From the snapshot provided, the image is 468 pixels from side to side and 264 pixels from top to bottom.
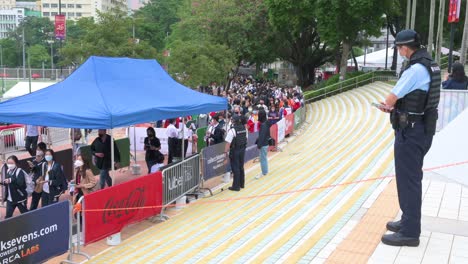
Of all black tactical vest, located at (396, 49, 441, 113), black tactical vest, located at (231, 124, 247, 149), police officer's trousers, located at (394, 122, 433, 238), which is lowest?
black tactical vest, located at (231, 124, 247, 149)

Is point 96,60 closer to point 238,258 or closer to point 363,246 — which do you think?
point 238,258

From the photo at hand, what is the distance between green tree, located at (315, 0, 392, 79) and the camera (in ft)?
107

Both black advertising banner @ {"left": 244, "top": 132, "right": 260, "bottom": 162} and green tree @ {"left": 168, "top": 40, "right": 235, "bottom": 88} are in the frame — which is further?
green tree @ {"left": 168, "top": 40, "right": 235, "bottom": 88}

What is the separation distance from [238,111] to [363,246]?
10.9 meters

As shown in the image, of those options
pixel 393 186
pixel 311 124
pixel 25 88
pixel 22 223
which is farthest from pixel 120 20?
pixel 22 223

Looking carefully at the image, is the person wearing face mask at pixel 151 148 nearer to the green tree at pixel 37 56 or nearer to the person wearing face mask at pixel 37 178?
the person wearing face mask at pixel 37 178

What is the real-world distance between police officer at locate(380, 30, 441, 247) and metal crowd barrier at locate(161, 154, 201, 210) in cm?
474

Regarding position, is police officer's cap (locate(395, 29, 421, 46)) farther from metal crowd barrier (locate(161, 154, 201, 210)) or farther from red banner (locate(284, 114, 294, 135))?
red banner (locate(284, 114, 294, 135))

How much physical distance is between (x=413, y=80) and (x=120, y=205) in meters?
4.78

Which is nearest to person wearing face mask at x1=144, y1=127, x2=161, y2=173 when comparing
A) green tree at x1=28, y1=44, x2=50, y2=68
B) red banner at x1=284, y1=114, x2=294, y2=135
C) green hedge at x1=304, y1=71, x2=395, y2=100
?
red banner at x1=284, y1=114, x2=294, y2=135

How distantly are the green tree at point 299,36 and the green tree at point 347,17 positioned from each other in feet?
4.87

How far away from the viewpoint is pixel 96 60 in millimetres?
9688

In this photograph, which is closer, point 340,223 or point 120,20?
point 340,223

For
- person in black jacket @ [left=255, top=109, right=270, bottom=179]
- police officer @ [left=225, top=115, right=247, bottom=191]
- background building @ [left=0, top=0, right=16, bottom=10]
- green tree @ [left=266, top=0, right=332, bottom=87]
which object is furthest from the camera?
background building @ [left=0, top=0, right=16, bottom=10]
